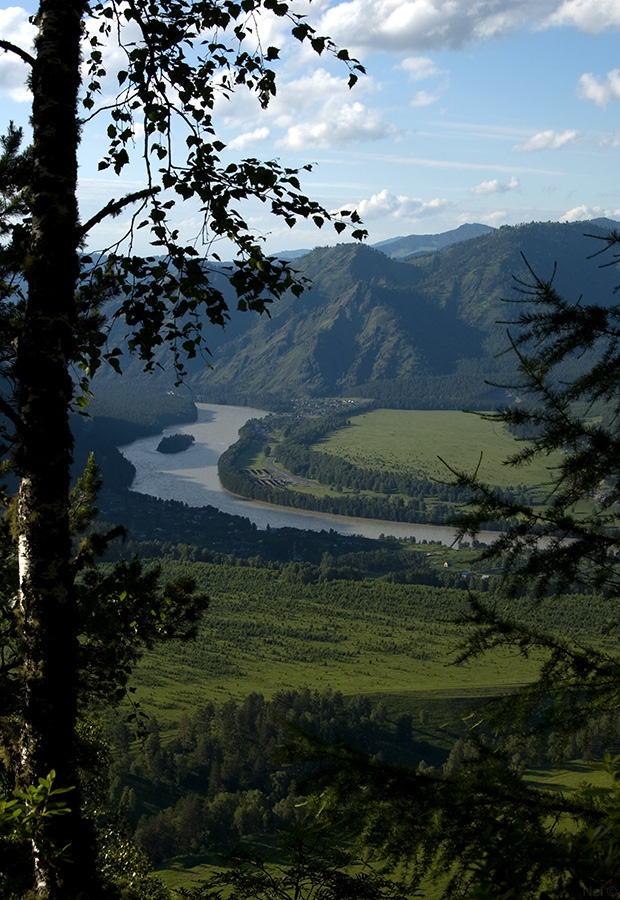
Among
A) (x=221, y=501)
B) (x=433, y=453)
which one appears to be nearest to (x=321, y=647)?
(x=221, y=501)

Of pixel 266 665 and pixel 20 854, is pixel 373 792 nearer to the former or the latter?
pixel 20 854

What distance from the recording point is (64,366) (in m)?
5.06

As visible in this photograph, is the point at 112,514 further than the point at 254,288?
Yes

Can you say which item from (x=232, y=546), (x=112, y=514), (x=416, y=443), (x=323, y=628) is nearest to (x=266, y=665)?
(x=323, y=628)

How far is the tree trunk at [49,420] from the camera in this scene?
491 centimetres

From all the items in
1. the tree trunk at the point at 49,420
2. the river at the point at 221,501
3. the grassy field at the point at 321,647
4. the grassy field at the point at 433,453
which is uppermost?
the tree trunk at the point at 49,420

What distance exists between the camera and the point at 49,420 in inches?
197

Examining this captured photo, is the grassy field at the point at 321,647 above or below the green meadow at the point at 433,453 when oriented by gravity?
below

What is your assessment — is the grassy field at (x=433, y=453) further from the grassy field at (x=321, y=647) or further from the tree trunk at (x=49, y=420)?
the tree trunk at (x=49, y=420)

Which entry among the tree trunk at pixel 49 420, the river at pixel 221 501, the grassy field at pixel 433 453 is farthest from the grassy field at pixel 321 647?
the tree trunk at pixel 49 420

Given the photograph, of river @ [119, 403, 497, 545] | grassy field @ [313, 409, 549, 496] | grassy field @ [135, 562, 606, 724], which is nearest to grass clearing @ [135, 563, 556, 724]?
grassy field @ [135, 562, 606, 724]

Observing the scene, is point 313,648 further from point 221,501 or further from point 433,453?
point 433,453

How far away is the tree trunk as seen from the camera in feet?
16.1

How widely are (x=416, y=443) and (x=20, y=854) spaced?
625 ft
